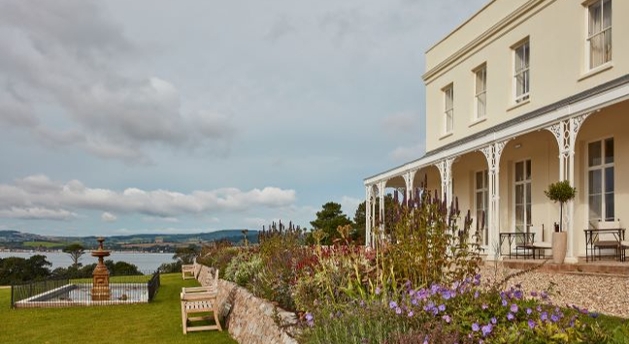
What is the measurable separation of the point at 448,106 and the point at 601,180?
8480 mm

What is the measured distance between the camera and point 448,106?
2005 centimetres

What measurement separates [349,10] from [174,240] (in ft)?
84.1

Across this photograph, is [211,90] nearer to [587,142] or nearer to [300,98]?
[300,98]

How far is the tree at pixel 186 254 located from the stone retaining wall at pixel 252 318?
18.9 meters

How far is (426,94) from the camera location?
70.1 feet

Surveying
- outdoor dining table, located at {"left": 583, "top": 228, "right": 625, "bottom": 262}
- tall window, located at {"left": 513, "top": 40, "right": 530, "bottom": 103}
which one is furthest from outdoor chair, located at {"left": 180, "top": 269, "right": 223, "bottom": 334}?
tall window, located at {"left": 513, "top": 40, "right": 530, "bottom": 103}

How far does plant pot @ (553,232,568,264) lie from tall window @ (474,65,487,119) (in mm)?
7213

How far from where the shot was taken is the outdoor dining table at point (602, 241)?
431 inches

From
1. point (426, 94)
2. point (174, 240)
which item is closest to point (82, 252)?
point (174, 240)

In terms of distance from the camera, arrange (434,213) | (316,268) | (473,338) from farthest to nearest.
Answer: (316,268)
(434,213)
(473,338)

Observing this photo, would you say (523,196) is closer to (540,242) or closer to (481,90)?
(540,242)

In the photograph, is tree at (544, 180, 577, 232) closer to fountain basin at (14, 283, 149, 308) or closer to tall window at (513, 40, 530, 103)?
tall window at (513, 40, 530, 103)

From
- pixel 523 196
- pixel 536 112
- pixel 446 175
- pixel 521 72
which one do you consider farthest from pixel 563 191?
pixel 521 72

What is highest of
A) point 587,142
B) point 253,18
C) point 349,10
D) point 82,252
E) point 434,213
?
point 253,18
